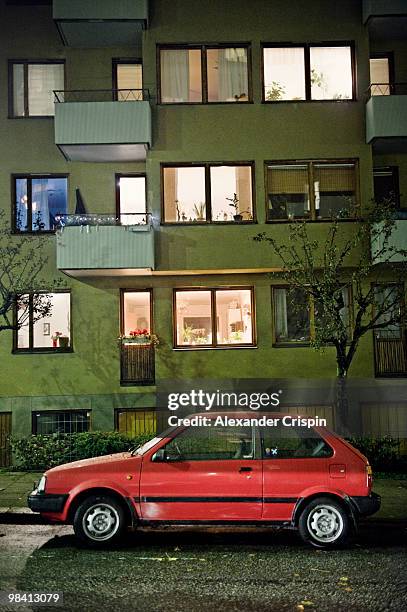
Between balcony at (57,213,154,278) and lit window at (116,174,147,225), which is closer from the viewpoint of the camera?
balcony at (57,213,154,278)

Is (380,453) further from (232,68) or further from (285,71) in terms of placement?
(232,68)

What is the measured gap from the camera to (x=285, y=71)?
16875mm

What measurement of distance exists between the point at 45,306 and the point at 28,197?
315cm

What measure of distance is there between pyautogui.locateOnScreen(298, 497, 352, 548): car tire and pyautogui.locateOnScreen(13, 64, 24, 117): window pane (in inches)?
503

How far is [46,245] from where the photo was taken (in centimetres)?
1678

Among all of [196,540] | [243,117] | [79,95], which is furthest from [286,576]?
[79,95]

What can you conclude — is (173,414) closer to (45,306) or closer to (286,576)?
(45,306)

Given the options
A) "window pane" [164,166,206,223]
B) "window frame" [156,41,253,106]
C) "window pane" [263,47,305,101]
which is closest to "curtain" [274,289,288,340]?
"window pane" [164,166,206,223]

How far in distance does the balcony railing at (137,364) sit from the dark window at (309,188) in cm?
438

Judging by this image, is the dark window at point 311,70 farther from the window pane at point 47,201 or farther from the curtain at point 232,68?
the window pane at point 47,201

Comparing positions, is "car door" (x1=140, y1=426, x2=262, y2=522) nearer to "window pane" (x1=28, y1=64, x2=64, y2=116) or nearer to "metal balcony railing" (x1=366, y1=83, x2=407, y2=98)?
"window pane" (x1=28, y1=64, x2=64, y2=116)

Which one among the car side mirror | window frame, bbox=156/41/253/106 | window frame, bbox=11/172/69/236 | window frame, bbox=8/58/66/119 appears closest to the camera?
the car side mirror

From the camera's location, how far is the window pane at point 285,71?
55.1 ft

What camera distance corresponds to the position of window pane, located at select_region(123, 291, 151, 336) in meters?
16.9
